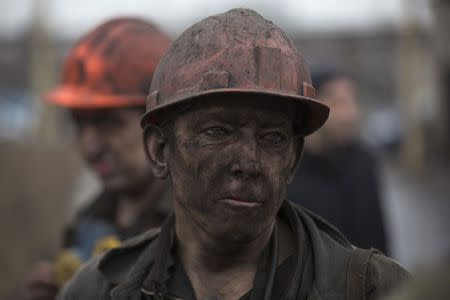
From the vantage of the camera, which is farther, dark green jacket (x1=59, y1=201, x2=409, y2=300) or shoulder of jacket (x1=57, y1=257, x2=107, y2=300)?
shoulder of jacket (x1=57, y1=257, x2=107, y2=300)

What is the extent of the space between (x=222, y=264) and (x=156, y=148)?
427 mm

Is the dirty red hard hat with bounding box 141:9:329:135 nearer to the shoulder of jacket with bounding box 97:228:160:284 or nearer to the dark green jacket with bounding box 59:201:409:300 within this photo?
the dark green jacket with bounding box 59:201:409:300

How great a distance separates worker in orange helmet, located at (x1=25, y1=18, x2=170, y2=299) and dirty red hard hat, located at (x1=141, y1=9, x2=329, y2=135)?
178cm

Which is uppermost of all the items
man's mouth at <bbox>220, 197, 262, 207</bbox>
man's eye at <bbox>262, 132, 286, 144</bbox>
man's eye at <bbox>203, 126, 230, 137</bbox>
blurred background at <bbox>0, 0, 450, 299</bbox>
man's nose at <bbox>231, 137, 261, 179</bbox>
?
man's eye at <bbox>203, 126, 230, 137</bbox>

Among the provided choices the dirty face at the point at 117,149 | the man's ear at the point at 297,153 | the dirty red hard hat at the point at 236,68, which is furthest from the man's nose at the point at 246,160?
the dirty face at the point at 117,149

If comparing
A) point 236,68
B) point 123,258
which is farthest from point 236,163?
point 123,258

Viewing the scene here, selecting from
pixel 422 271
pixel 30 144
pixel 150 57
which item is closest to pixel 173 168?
pixel 422 271

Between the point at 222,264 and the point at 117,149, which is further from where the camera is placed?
the point at 117,149

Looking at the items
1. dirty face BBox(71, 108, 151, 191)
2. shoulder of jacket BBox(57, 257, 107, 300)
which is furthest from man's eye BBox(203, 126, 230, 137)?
dirty face BBox(71, 108, 151, 191)

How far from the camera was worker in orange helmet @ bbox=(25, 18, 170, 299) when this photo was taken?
5.01 meters

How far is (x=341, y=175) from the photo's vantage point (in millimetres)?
7012

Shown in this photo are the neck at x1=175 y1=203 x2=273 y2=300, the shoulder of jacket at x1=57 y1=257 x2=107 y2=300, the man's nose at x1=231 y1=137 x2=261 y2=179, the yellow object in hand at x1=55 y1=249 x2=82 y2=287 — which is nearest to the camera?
the man's nose at x1=231 y1=137 x2=261 y2=179

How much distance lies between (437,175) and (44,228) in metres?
13.2

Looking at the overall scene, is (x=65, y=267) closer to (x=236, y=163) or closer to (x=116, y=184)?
(x=116, y=184)
